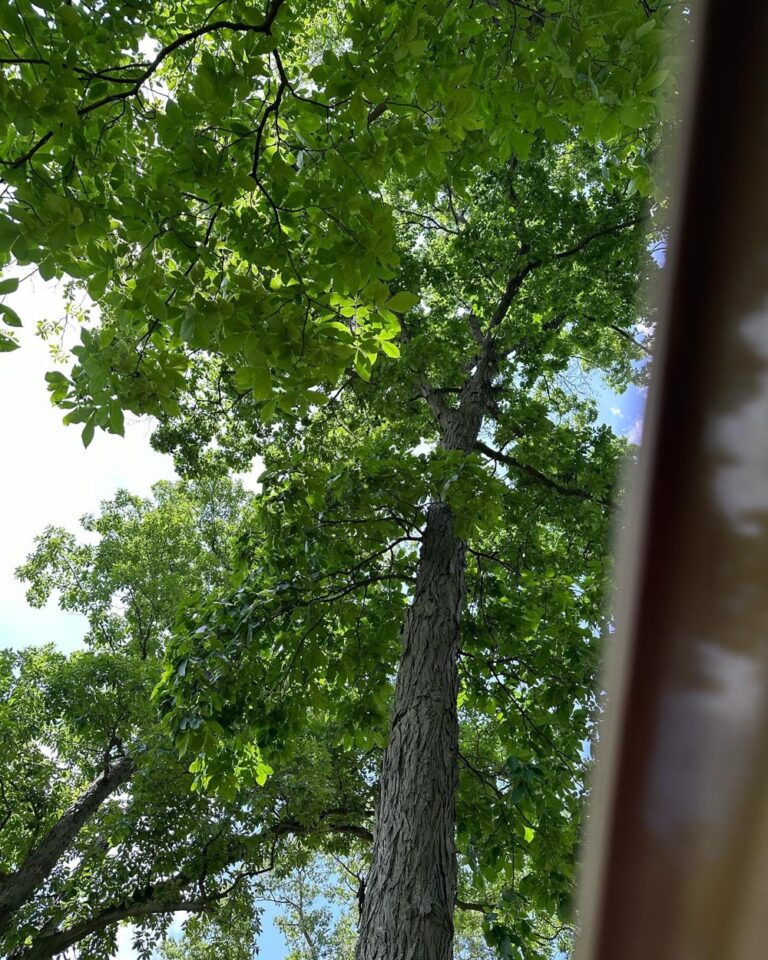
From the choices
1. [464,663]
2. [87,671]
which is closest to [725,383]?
[464,663]

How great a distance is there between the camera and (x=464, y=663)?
5688 mm

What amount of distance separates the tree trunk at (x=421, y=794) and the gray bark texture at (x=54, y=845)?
7.15m

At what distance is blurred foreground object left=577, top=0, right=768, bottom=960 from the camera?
1.32 feet

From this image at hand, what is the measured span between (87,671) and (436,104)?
1165 centimetres

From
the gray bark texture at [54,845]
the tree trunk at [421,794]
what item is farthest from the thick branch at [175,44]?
the gray bark texture at [54,845]

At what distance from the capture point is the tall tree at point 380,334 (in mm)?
2635

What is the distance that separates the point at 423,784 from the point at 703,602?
3.89 meters

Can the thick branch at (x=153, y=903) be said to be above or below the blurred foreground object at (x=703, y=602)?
below

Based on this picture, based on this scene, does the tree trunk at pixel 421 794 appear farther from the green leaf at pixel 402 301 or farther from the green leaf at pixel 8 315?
the green leaf at pixel 8 315

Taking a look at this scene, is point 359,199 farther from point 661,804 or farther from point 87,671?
point 87,671

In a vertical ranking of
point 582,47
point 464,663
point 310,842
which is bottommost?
point 310,842

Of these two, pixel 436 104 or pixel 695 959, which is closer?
pixel 695 959

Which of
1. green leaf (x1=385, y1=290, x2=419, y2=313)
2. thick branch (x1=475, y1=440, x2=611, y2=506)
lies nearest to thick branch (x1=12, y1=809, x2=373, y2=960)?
thick branch (x1=475, y1=440, x2=611, y2=506)

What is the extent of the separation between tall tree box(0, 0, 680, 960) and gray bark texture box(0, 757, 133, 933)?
22.2ft
